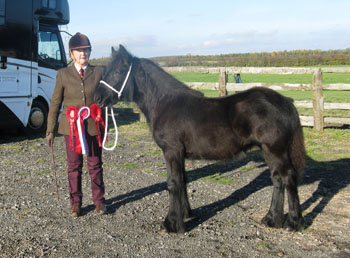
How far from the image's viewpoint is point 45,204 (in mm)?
5438

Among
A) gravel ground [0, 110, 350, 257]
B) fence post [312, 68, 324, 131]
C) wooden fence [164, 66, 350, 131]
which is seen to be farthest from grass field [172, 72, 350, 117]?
gravel ground [0, 110, 350, 257]

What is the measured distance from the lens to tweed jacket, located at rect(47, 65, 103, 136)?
4.79 metres

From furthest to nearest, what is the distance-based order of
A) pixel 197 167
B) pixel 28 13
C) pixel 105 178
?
pixel 28 13, pixel 197 167, pixel 105 178

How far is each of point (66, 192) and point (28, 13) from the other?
6.10m

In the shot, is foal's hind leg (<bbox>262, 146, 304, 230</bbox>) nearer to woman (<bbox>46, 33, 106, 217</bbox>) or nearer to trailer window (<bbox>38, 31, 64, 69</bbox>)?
woman (<bbox>46, 33, 106, 217</bbox>)

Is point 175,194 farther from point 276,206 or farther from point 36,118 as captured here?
point 36,118

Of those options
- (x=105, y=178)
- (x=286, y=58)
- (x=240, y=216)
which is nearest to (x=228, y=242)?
(x=240, y=216)

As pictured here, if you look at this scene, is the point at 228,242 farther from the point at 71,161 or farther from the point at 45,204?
the point at 45,204

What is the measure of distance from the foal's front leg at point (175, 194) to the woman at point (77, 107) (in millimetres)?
1021

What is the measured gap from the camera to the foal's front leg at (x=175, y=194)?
4.41 metres

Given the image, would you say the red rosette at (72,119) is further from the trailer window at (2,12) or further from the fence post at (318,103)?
the fence post at (318,103)

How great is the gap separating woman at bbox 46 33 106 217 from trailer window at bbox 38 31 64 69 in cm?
661

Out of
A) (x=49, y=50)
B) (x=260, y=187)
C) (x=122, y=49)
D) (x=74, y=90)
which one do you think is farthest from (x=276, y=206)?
(x=49, y=50)

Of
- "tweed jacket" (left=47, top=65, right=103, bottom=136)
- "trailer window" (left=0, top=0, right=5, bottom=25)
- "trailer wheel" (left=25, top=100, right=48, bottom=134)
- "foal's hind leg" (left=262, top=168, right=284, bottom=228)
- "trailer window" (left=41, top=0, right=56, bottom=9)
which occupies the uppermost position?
"trailer window" (left=41, top=0, right=56, bottom=9)
